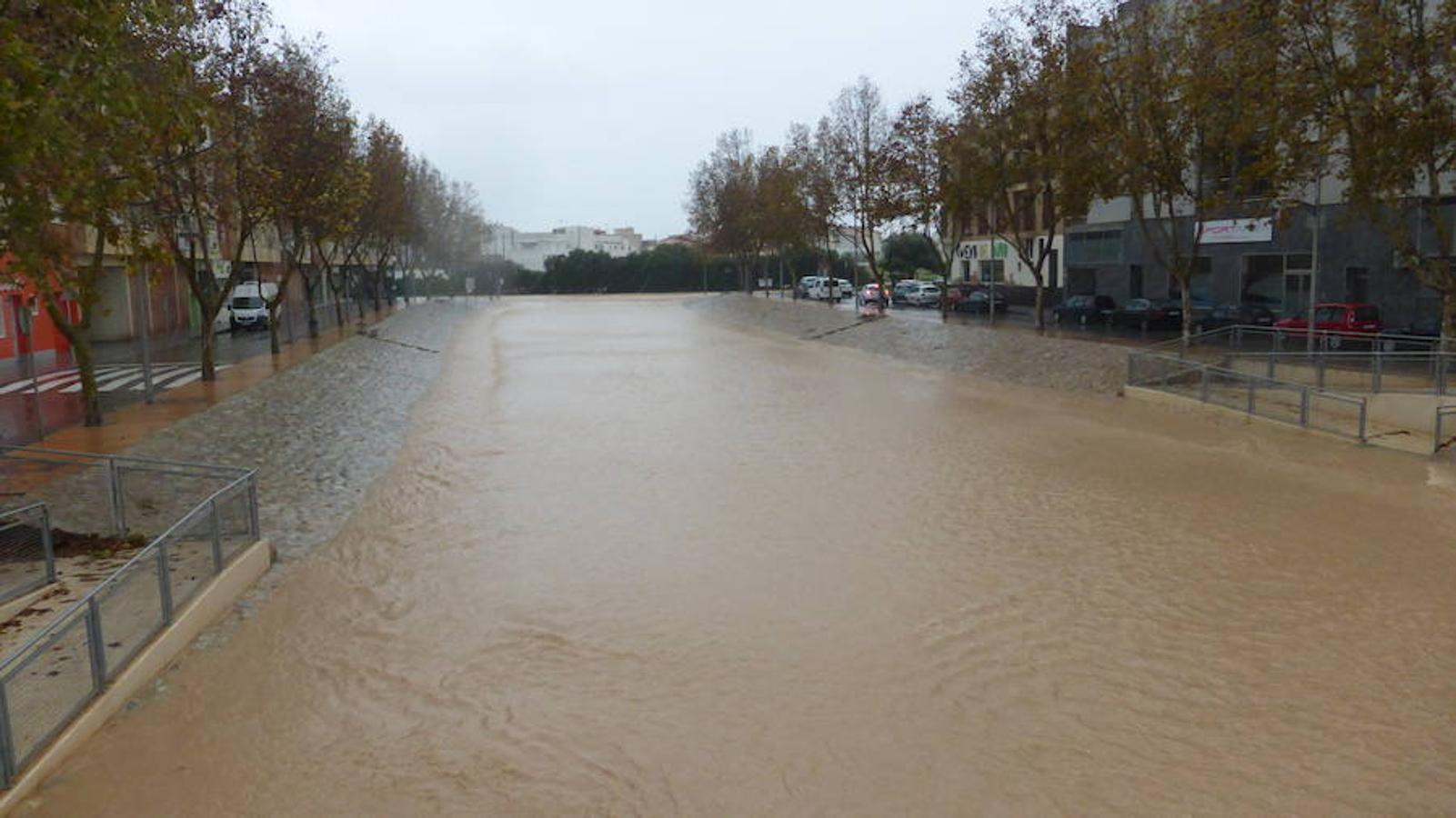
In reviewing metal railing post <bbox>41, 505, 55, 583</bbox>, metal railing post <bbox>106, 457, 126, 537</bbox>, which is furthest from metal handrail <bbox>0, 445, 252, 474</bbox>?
metal railing post <bbox>41, 505, 55, 583</bbox>

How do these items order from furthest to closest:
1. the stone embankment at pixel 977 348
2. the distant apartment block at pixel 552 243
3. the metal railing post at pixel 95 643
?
the distant apartment block at pixel 552 243, the stone embankment at pixel 977 348, the metal railing post at pixel 95 643

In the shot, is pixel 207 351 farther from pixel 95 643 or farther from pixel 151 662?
pixel 95 643

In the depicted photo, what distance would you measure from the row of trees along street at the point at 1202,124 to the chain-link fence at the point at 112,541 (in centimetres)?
2030

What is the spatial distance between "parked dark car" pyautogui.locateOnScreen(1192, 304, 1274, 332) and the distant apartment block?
12576 cm

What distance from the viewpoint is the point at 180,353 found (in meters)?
34.3

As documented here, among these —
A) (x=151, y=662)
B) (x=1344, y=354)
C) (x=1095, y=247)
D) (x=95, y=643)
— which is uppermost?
(x=1095, y=247)

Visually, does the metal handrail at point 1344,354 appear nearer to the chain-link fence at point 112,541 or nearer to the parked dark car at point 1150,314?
the parked dark car at point 1150,314

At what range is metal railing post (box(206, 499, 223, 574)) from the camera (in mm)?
10758

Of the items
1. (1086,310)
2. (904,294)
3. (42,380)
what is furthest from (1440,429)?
(904,294)

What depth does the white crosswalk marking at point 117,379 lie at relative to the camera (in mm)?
25094

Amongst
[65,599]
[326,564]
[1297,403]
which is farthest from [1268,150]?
[65,599]

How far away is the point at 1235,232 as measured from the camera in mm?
38625

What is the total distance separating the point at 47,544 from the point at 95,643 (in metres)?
3.73

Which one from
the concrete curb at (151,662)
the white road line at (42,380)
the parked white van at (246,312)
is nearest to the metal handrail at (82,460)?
the concrete curb at (151,662)
